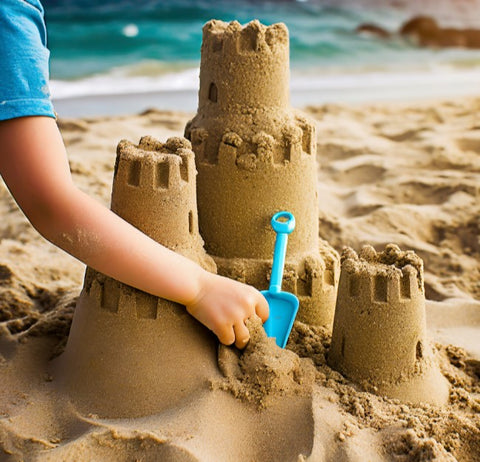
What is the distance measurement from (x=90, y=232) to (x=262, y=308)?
1.34 ft

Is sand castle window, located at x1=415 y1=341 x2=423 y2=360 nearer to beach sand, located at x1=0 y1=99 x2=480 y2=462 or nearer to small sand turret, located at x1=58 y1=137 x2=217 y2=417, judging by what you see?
beach sand, located at x1=0 y1=99 x2=480 y2=462

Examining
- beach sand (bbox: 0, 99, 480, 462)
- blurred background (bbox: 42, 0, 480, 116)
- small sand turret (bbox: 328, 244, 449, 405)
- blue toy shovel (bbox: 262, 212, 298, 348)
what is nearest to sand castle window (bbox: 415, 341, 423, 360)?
small sand turret (bbox: 328, 244, 449, 405)

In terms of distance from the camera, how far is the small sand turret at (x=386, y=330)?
1.34 metres

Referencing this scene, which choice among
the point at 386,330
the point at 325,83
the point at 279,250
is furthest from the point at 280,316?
the point at 325,83

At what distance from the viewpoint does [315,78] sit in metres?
8.55

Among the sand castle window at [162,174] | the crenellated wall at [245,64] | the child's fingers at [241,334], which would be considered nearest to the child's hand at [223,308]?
the child's fingers at [241,334]

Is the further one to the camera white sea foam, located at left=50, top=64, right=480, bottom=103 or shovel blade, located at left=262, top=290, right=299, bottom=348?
white sea foam, located at left=50, top=64, right=480, bottom=103

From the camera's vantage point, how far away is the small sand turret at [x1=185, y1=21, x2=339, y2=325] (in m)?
1.49

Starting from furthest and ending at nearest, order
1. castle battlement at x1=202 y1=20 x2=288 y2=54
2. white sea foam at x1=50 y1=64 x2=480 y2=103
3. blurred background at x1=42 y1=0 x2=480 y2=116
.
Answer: white sea foam at x1=50 y1=64 x2=480 y2=103
blurred background at x1=42 y1=0 x2=480 y2=116
castle battlement at x1=202 y1=20 x2=288 y2=54

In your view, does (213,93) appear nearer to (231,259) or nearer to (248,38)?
(248,38)

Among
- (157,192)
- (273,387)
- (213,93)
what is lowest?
(273,387)

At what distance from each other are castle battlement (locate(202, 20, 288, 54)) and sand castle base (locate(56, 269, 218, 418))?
60 cm

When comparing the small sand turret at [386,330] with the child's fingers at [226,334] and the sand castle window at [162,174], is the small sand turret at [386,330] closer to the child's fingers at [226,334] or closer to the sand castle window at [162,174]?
the child's fingers at [226,334]

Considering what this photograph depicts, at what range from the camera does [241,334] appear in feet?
4.39
